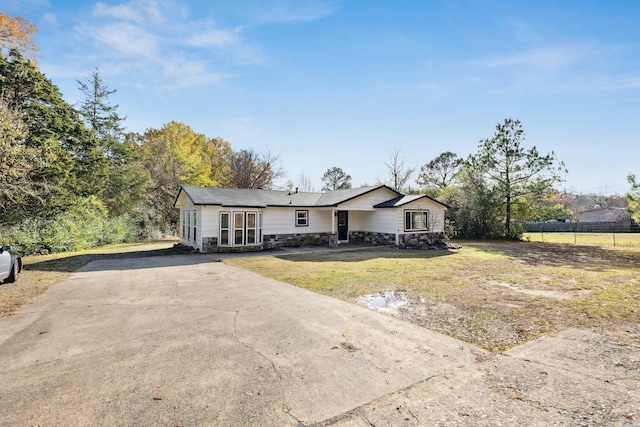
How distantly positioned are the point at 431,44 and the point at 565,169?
1441 centimetres

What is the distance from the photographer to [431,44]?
1120 centimetres

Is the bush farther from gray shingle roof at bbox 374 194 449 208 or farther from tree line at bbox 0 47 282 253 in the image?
gray shingle roof at bbox 374 194 449 208

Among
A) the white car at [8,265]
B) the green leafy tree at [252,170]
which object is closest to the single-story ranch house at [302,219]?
the white car at [8,265]

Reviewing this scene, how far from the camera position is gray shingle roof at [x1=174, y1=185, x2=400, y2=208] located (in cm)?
1452

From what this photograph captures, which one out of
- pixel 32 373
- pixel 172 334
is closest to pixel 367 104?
pixel 172 334

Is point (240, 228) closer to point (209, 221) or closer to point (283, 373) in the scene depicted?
point (209, 221)

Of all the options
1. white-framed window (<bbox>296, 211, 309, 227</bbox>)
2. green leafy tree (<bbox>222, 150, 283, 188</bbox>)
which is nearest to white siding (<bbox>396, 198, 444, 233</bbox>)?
white-framed window (<bbox>296, 211, 309, 227</bbox>)

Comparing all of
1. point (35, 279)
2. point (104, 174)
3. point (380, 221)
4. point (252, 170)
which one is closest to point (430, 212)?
point (380, 221)

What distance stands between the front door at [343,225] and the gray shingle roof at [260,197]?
124cm

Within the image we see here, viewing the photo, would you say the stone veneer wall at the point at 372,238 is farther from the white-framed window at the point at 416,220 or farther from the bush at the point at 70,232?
the bush at the point at 70,232

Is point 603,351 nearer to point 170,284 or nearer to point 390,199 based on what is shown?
point 170,284

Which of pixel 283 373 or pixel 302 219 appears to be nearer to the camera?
pixel 283 373

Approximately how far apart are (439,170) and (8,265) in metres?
41.6

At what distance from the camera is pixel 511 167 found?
2081 centimetres
